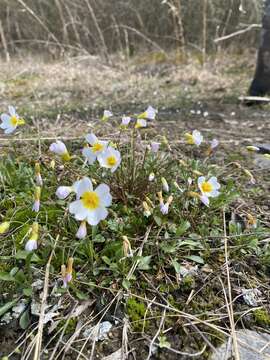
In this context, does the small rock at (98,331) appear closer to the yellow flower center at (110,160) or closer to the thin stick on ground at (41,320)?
the thin stick on ground at (41,320)

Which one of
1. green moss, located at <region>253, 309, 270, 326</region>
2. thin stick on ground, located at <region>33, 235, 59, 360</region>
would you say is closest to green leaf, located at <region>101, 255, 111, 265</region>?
thin stick on ground, located at <region>33, 235, 59, 360</region>

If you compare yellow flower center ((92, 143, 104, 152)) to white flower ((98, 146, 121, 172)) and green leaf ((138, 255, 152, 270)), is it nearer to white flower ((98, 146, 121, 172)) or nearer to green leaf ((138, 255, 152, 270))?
white flower ((98, 146, 121, 172))

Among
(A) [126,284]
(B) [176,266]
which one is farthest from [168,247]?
(A) [126,284]

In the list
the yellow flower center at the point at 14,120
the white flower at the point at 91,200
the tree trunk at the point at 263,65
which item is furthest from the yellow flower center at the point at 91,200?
the tree trunk at the point at 263,65

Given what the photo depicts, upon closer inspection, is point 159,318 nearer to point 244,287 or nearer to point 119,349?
point 119,349

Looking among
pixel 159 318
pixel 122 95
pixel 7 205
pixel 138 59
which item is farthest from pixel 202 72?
pixel 159 318
